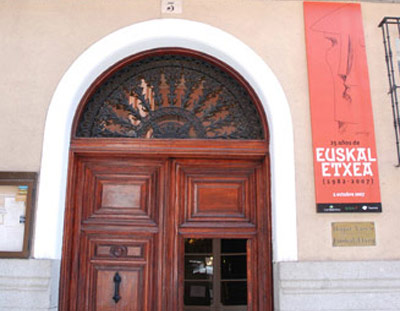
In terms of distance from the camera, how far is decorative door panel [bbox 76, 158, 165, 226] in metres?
4.60

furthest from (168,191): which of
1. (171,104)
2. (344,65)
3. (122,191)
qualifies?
(344,65)

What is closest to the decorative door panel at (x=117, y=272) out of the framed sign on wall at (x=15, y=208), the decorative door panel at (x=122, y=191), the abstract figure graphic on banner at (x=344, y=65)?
the decorative door panel at (x=122, y=191)

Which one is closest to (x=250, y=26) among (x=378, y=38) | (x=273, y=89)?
(x=273, y=89)

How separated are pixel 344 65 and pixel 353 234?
181cm

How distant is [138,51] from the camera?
4836 mm

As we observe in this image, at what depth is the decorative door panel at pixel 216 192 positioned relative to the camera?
182 inches

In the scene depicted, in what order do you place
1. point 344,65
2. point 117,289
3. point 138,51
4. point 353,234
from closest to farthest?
point 353,234 → point 117,289 → point 344,65 → point 138,51

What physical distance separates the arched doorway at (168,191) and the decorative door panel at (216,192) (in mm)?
11

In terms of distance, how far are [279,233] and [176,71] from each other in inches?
85.5

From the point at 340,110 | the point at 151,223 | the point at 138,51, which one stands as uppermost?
the point at 138,51

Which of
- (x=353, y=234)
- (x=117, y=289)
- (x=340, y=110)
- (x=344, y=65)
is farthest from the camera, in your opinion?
(x=344, y=65)

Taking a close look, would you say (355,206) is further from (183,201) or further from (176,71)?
(176,71)

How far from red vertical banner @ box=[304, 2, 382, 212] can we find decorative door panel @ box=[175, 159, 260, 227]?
77 cm

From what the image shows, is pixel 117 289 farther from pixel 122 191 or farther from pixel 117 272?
pixel 122 191
